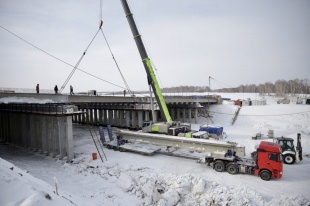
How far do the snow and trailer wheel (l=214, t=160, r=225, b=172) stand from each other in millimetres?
373

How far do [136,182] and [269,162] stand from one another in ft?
29.7

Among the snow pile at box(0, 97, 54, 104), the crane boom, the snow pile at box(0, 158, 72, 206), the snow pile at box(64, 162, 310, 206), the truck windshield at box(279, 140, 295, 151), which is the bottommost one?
the snow pile at box(64, 162, 310, 206)

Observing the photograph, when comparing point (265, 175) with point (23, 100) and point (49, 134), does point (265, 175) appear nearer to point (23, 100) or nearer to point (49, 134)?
point (49, 134)

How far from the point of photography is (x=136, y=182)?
14.8m

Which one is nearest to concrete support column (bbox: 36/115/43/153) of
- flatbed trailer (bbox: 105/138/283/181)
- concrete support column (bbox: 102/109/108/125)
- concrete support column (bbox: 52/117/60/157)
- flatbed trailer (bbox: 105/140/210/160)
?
concrete support column (bbox: 52/117/60/157)

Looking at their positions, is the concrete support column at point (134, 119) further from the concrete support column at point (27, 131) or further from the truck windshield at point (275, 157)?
the truck windshield at point (275, 157)

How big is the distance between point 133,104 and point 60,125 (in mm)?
16117

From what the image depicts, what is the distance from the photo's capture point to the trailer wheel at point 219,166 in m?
15.5

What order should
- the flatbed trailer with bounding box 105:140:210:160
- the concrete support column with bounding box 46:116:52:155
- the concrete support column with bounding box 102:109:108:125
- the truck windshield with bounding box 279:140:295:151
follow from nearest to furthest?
the truck windshield with bounding box 279:140:295:151
the flatbed trailer with bounding box 105:140:210:160
the concrete support column with bounding box 46:116:52:155
the concrete support column with bounding box 102:109:108:125

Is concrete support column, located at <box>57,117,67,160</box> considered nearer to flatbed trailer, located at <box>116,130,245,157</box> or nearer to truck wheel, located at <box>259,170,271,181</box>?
flatbed trailer, located at <box>116,130,245,157</box>

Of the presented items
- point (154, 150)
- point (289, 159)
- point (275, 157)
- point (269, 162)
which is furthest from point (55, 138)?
point (289, 159)

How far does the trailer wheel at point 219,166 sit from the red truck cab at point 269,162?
2.30 meters

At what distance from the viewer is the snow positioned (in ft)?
25.6

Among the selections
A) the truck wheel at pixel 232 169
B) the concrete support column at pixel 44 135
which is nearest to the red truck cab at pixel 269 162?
the truck wheel at pixel 232 169
